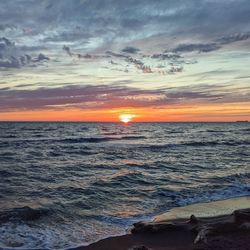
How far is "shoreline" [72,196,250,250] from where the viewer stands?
898 centimetres

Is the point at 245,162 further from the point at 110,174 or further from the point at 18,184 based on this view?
the point at 18,184

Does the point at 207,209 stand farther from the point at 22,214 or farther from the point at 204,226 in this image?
the point at 22,214

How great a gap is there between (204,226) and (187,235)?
1.80ft

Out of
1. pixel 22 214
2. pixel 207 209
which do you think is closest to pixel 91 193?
pixel 22 214

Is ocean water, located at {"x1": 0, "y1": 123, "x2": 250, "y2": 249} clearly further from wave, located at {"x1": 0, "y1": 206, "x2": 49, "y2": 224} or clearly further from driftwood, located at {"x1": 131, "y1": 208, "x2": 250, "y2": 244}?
driftwood, located at {"x1": 131, "y1": 208, "x2": 250, "y2": 244}

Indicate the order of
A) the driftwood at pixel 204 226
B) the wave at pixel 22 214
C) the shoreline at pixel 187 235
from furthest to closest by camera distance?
1. the wave at pixel 22 214
2. the driftwood at pixel 204 226
3. the shoreline at pixel 187 235

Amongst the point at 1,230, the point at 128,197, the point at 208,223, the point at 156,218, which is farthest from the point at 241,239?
the point at 128,197

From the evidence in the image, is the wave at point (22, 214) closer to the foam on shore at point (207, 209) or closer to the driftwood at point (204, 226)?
the driftwood at point (204, 226)

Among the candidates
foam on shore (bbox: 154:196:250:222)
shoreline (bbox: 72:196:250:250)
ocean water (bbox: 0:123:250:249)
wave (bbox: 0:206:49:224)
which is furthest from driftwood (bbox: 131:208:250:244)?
wave (bbox: 0:206:49:224)

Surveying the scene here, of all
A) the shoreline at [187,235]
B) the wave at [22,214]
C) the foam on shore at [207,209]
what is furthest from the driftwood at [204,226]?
the wave at [22,214]

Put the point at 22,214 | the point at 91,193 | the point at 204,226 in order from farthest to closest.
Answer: the point at 91,193
the point at 22,214
the point at 204,226

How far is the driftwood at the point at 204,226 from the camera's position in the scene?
10.1m

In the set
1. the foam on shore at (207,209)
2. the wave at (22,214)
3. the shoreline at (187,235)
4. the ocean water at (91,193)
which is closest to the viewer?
the shoreline at (187,235)

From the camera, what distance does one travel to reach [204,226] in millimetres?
10711
